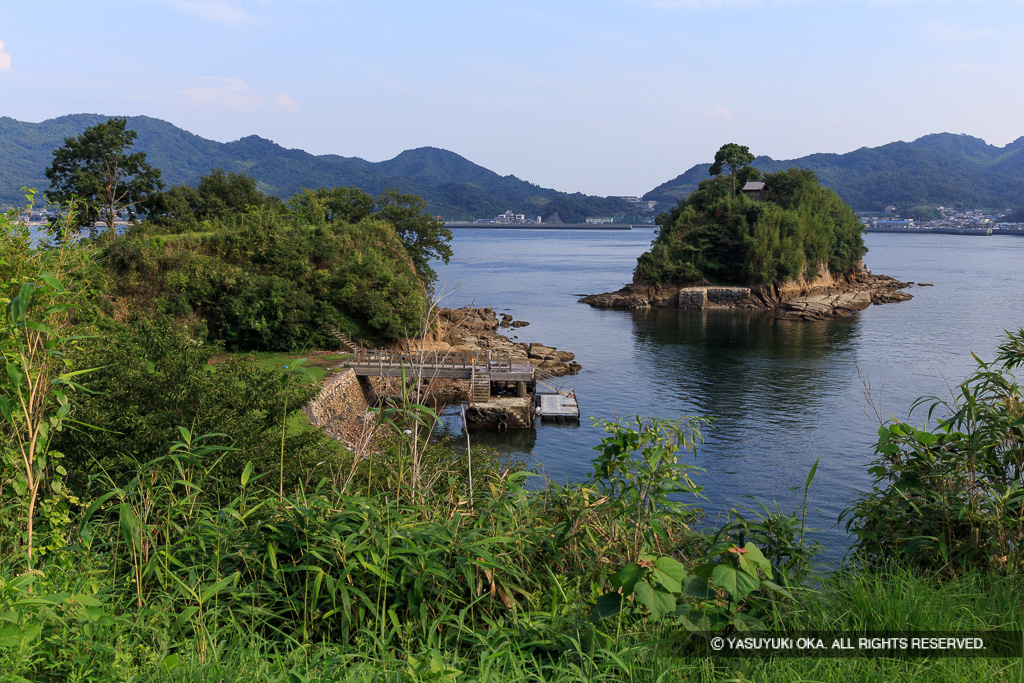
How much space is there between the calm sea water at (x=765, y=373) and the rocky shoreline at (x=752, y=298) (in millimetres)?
2289

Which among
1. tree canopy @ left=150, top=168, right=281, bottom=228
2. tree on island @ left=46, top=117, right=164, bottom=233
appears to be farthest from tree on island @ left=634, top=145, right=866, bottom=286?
tree on island @ left=46, top=117, right=164, bottom=233

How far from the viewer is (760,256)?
7200 cm

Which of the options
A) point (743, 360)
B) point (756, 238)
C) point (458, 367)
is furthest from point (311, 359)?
point (756, 238)

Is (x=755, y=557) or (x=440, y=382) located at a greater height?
(x=755, y=557)

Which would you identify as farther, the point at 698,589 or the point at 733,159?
the point at 733,159

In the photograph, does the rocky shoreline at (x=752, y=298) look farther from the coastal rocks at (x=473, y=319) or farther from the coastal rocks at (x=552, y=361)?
the coastal rocks at (x=552, y=361)

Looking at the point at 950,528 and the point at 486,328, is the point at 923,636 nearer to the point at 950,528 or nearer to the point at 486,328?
the point at 950,528

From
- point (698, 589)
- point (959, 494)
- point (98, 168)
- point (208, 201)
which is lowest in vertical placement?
point (959, 494)

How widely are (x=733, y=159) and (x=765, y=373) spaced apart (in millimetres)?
55536

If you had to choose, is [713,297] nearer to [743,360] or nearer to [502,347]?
[743,360]

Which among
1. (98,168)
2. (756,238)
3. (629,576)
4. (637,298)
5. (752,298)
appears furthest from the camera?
(756,238)

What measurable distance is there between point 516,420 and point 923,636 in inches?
1058

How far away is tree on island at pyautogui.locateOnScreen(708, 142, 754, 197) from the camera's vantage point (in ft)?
285

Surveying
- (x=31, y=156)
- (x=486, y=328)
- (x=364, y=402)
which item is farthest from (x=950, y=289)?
(x=31, y=156)
